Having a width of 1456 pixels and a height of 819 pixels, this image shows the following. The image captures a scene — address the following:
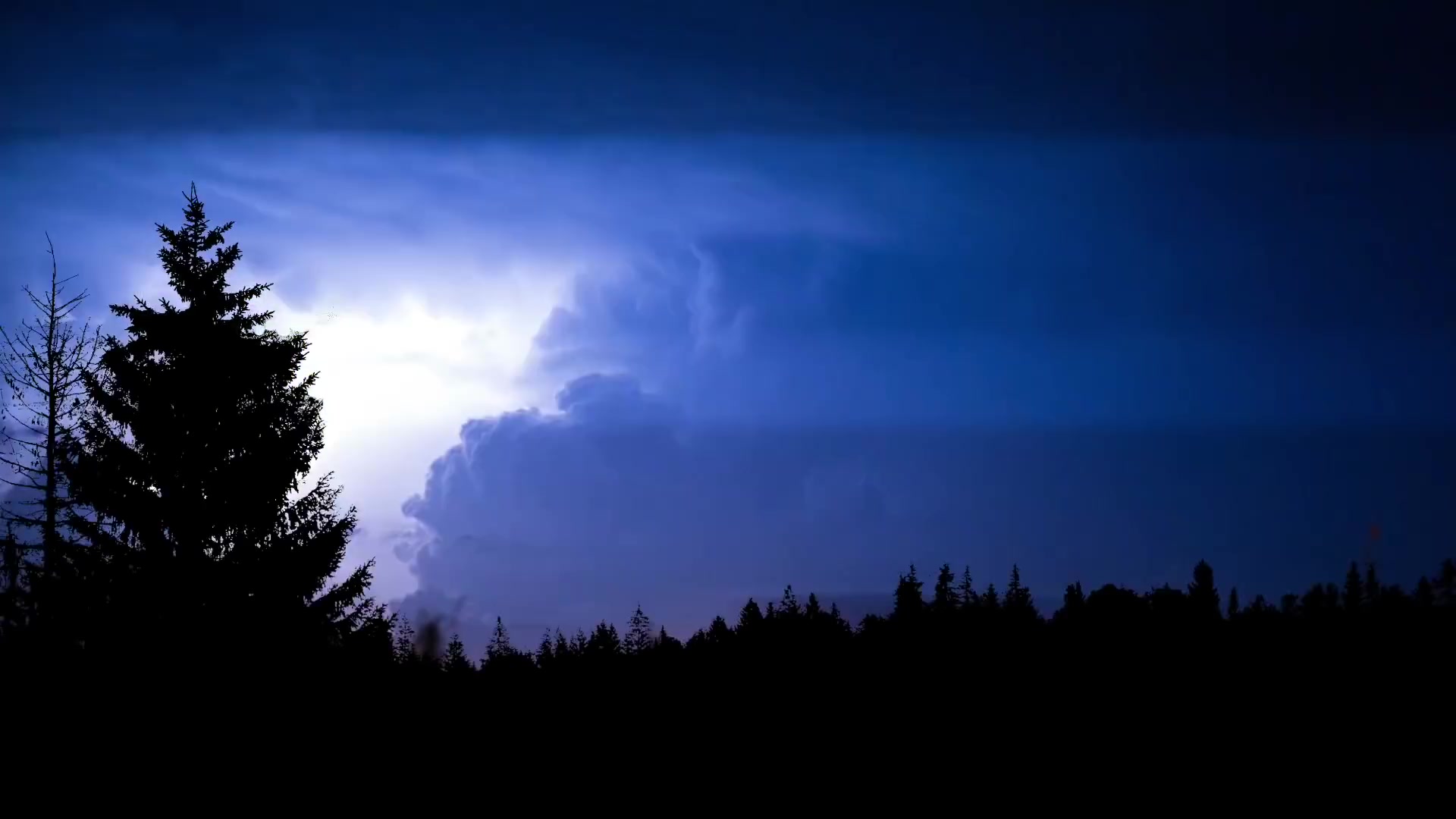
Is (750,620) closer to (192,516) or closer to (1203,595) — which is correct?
(1203,595)

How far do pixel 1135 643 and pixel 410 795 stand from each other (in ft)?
22.3

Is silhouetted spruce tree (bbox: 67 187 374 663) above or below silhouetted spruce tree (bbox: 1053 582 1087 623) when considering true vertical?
above

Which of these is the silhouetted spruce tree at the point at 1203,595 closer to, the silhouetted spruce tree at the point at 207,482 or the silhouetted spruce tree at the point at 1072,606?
the silhouetted spruce tree at the point at 1072,606

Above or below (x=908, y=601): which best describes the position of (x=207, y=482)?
above

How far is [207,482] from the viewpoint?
20609 mm

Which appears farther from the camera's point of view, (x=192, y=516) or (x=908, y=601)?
(x=192, y=516)

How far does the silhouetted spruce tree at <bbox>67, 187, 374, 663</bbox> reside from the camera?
19.8 m

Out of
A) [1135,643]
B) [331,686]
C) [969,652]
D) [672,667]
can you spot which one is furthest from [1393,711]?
[331,686]

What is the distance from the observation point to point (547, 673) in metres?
9.73

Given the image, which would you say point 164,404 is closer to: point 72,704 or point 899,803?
point 72,704

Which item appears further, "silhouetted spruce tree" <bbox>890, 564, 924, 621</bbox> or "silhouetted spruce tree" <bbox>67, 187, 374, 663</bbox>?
"silhouetted spruce tree" <bbox>67, 187, 374, 663</bbox>

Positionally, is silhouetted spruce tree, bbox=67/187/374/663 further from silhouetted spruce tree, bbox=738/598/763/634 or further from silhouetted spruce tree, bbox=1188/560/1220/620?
silhouetted spruce tree, bbox=1188/560/1220/620

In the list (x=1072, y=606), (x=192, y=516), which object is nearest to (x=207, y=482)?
(x=192, y=516)

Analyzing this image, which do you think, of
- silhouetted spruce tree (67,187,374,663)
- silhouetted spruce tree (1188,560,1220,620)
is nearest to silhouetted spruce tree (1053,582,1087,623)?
silhouetted spruce tree (1188,560,1220,620)
